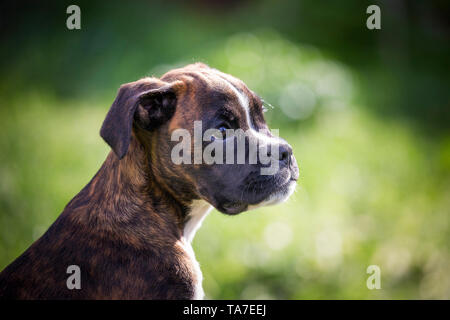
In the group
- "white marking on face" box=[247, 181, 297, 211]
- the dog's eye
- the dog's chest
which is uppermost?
the dog's eye

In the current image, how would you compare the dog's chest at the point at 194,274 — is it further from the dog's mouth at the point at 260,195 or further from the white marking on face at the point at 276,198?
the white marking on face at the point at 276,198

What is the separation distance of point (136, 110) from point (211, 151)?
55cm

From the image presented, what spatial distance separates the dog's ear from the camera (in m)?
3.01

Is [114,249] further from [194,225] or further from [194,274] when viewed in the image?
[194,225]

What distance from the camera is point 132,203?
3.18 m

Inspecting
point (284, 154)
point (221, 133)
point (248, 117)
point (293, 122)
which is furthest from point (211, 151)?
point (293, 122)

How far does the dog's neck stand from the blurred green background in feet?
7.97

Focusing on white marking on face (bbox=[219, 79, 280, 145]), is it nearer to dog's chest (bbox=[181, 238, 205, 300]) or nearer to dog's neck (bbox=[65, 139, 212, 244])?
dog's neck (bbox=[65, 139, 212, 244])

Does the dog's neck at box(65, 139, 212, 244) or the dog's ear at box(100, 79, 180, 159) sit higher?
the dog's ear at box(100, 79, 180, 159)

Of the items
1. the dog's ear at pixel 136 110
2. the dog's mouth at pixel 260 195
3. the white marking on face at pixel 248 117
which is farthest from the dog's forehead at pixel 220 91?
the dog's mouth at pixel 260 195

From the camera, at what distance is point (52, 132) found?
8.19 metres

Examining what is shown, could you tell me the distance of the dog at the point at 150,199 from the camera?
299cm

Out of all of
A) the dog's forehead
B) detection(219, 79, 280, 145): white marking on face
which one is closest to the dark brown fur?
the dog's forehead

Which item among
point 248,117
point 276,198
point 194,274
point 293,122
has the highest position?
point 293,122
